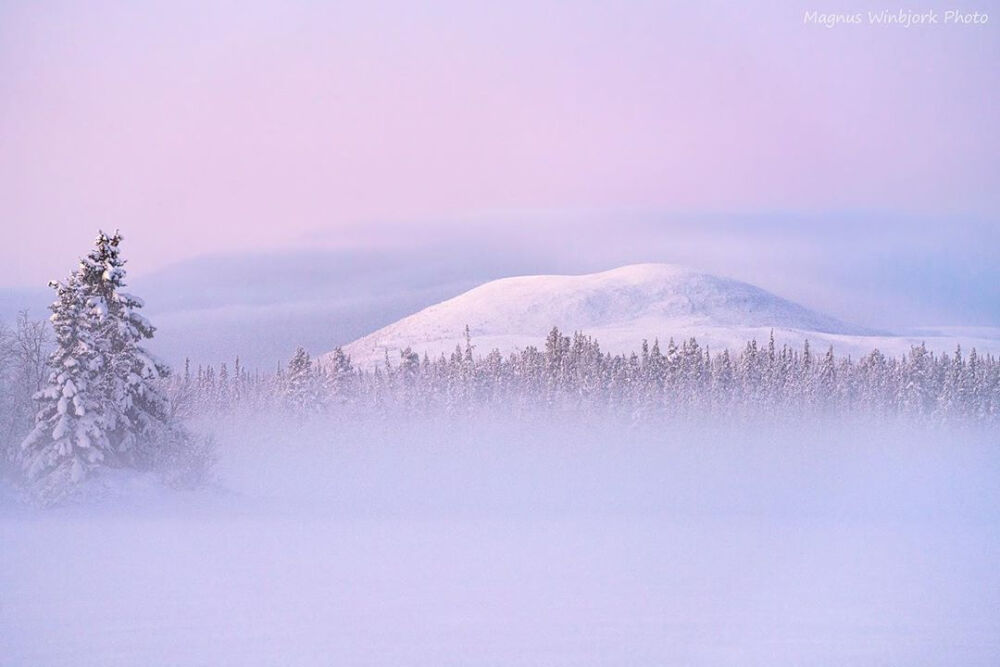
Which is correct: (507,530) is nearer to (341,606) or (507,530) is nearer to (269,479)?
(341,606)

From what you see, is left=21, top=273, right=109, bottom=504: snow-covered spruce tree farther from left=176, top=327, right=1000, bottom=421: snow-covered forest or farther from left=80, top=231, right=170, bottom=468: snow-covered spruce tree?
left=176, top=327, right=1000, bottom=421: snow-covered forest

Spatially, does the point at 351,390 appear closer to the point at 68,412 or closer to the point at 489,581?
the point at 68,412

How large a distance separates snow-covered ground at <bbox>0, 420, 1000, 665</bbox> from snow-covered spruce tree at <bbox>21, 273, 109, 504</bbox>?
4.24 feet

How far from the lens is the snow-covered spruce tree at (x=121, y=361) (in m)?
40.3

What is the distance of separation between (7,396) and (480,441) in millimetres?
59650

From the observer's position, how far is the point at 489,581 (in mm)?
24844

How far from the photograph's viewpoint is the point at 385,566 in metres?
27.2

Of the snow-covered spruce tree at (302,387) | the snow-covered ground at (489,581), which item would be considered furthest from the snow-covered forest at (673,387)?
the snow-covered ground at (489,581)

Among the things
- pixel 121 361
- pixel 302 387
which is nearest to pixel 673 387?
pixel 302 387

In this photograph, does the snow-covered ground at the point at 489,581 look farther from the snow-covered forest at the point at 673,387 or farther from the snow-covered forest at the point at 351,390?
the snow-covered forest at the point at 673,387

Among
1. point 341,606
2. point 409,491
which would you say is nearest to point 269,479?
point 409,491

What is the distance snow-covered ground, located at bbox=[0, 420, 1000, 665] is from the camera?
1753 centimetres

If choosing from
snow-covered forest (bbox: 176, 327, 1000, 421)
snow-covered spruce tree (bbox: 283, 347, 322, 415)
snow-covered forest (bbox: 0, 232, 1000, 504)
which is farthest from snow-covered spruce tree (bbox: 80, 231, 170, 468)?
snow-covered forest (bbox: 176, 327, 1000, 421)

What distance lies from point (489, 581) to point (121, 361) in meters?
22.4
